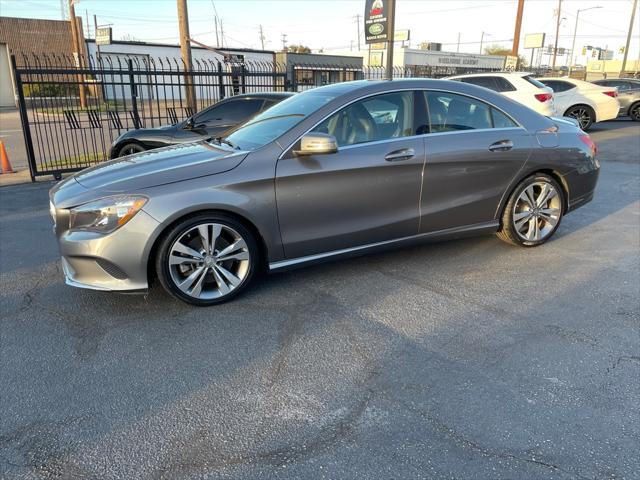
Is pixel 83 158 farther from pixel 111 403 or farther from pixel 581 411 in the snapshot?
pixel 581 411

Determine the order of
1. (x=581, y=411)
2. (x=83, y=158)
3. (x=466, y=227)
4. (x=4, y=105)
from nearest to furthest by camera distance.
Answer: (x=581, y=411)
(x=466, y=227)
(x=83, y=158)
(x=4, y=105)

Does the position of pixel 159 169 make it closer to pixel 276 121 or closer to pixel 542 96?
pixel 276 121

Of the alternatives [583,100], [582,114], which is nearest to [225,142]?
[583,100]

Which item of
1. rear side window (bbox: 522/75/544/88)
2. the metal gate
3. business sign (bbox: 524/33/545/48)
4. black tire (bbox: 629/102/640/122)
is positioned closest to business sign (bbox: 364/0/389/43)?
the metal gate

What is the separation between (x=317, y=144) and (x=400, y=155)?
819 millimetres

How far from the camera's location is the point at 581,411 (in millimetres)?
2637

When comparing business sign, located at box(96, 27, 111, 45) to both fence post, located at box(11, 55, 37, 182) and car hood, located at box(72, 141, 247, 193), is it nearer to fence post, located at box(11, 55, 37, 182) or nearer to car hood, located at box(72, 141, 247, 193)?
fence post, located at box(11, 55, 37, 182)

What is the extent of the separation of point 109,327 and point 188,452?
156cm

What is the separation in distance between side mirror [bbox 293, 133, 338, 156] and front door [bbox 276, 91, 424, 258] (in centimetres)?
9

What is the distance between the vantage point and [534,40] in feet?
140

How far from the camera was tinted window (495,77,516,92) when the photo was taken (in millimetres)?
12633

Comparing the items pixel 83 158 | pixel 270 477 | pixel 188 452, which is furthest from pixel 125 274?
pixel 83 158

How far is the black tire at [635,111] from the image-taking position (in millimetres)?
19156

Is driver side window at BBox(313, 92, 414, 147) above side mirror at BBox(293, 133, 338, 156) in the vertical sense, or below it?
above
